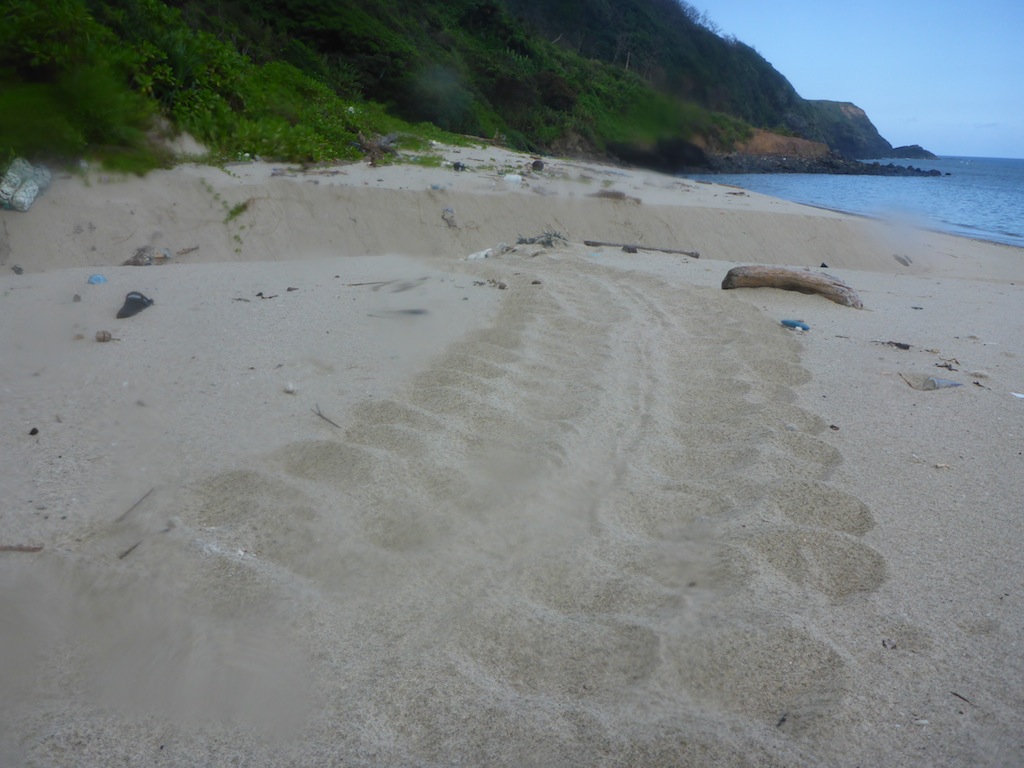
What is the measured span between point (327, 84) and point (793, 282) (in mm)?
8883

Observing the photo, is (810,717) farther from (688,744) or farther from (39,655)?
(39,655)

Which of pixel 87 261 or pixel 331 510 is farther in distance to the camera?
pixel 87 261

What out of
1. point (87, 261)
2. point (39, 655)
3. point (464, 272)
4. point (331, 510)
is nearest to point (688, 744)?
point (331, 510)

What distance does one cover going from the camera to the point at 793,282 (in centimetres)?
501

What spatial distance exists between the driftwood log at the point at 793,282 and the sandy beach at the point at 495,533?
680 millimetres

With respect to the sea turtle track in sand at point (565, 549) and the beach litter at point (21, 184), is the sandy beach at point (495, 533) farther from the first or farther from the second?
the beach litter at point (21, 184)

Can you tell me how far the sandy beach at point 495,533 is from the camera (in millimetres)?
1318

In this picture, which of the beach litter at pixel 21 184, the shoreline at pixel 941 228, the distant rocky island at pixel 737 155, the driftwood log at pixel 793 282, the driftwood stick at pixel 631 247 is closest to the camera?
the driftwood log at pixel 793 282

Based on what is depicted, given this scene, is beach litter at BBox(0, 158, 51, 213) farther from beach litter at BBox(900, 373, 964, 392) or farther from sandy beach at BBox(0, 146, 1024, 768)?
beach litter at BBox(900, 373, 964, 392)

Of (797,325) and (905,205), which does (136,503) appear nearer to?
(797,325)

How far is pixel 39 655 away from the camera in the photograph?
1.44 meters

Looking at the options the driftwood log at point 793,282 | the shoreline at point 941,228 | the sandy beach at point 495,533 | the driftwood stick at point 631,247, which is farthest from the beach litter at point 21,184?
the shoreline at point 941,228

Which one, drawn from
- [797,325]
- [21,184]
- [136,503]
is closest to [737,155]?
[797,325]

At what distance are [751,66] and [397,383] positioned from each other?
5.86 metres
